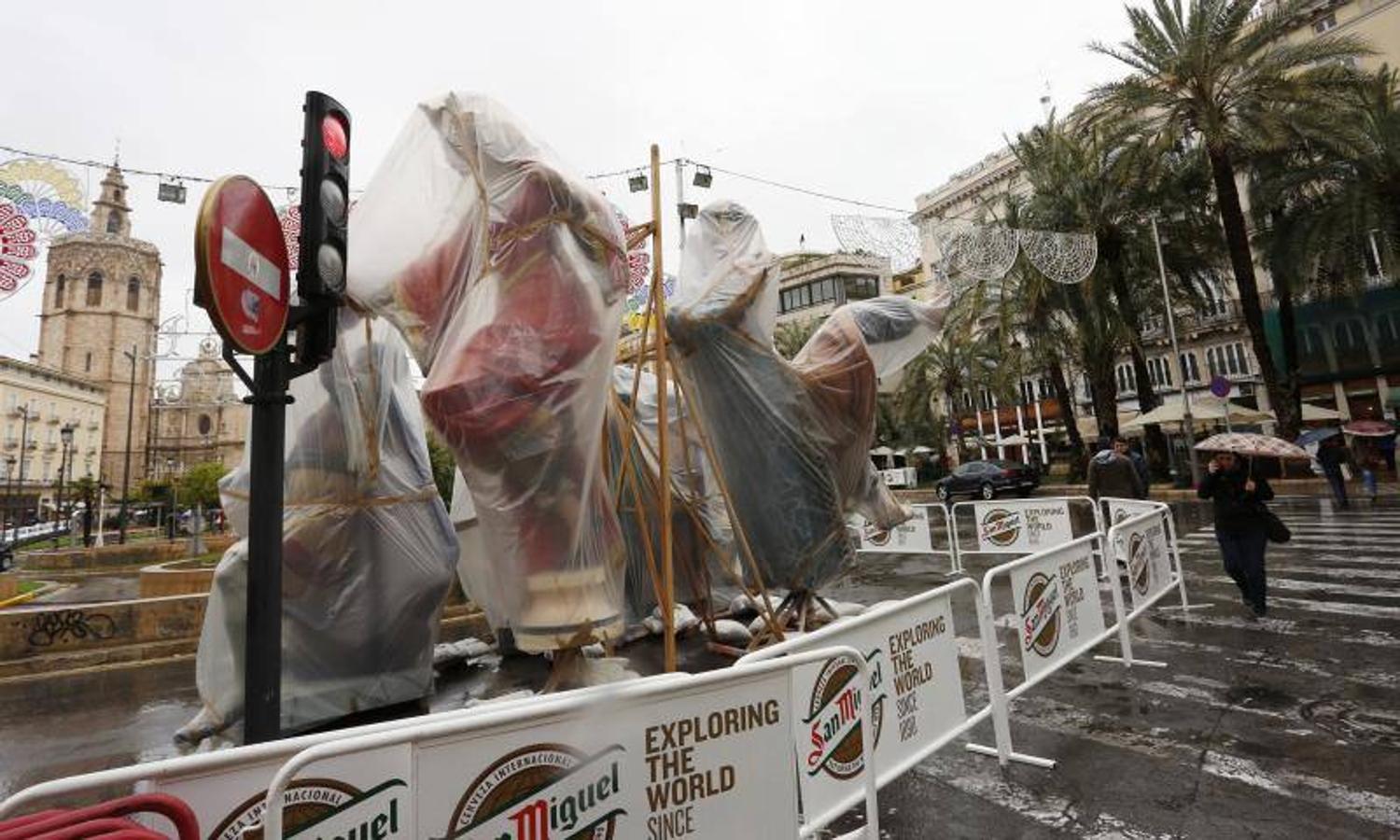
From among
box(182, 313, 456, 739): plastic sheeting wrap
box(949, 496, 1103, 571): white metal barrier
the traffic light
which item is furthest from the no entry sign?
box(949, 496, 1103, 571): white metal barrier

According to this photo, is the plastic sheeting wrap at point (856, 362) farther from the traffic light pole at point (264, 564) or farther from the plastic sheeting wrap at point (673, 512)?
the traffic light pole at point (264, 564)

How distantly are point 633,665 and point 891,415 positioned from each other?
3578cm

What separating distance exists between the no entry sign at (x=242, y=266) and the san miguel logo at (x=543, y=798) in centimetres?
199

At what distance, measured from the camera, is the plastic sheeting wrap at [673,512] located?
629cm

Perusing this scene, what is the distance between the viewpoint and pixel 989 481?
26.3 m

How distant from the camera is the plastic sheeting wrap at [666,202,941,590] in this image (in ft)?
20.3

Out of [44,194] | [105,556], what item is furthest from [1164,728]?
[105,556]

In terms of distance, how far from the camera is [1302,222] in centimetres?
2070

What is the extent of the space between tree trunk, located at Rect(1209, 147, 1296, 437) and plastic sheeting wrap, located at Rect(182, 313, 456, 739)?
2085cm

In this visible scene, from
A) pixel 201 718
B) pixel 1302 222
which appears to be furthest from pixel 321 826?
pixel 1302 222

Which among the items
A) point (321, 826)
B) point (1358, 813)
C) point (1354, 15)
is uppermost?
point (1354, 15)

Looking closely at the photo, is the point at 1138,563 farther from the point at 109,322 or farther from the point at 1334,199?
the point at 109,322

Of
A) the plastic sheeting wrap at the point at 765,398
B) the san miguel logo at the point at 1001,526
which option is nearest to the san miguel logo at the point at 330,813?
the plastic sheeting wrap at the point at 765,398

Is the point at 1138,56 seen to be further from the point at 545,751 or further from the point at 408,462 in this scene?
the point at 545,751
